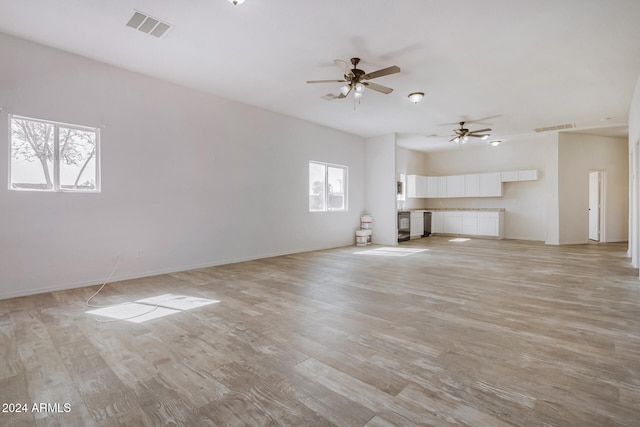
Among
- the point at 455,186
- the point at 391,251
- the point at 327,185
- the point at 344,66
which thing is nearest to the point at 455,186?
the point at 455,186

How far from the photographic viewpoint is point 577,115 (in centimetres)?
660

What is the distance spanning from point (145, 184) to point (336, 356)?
4.04 metres

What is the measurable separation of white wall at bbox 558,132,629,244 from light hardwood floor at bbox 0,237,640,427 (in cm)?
513

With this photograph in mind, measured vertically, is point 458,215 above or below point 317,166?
below

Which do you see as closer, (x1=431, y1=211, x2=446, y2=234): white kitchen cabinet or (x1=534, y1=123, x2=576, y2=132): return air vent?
(x1=534, y1=123, x2=576, y2=132): return air vent

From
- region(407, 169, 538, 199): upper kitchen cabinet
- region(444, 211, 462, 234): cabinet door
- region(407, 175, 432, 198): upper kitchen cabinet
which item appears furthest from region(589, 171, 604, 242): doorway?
region(407, 175, 432, 198): upper kitchen cabinet

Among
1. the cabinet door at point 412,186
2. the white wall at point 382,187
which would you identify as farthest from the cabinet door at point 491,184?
the white wall at point 382,187

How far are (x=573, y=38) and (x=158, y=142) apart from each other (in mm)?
5700

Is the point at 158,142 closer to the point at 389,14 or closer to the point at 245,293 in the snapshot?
the point at 245,293

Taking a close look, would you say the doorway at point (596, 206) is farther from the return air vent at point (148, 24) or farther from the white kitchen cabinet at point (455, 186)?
the return air vent at point (148, 24)

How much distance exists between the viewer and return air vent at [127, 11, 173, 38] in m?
3.24

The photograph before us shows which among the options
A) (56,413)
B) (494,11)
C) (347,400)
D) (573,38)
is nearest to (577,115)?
(573,38)

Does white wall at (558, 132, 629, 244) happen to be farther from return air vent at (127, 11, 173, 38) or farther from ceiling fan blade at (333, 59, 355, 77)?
return air vent at (127, 11, 173, 38)

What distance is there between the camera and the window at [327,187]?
25.0 feet
